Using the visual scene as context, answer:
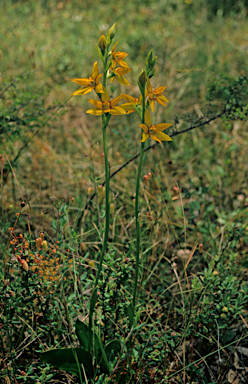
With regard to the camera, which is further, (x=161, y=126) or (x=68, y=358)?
(x=68, y=358)

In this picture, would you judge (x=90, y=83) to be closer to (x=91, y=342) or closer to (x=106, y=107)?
(x=106, y=107)

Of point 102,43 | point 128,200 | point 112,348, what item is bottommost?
point 112,348

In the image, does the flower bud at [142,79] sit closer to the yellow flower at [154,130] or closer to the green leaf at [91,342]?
the yellow flower at [154,130]

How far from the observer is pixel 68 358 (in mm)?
1095

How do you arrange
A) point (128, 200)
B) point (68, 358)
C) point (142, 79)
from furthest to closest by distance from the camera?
point (128, 200)
point (68, 358)
point (142, 79)

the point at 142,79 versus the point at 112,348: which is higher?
the point at 142,79

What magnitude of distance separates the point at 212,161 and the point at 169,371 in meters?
1.57

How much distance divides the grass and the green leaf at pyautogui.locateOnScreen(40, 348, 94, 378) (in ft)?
0.20

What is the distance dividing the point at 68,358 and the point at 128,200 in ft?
3.35

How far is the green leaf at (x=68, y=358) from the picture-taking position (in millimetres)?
1071

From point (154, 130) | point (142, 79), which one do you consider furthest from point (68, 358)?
point (142, 79)

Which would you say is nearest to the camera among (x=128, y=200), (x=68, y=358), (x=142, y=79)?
(x=142, y=79)

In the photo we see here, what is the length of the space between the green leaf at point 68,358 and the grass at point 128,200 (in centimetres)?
6

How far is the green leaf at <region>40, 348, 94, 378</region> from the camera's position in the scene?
107 cm
